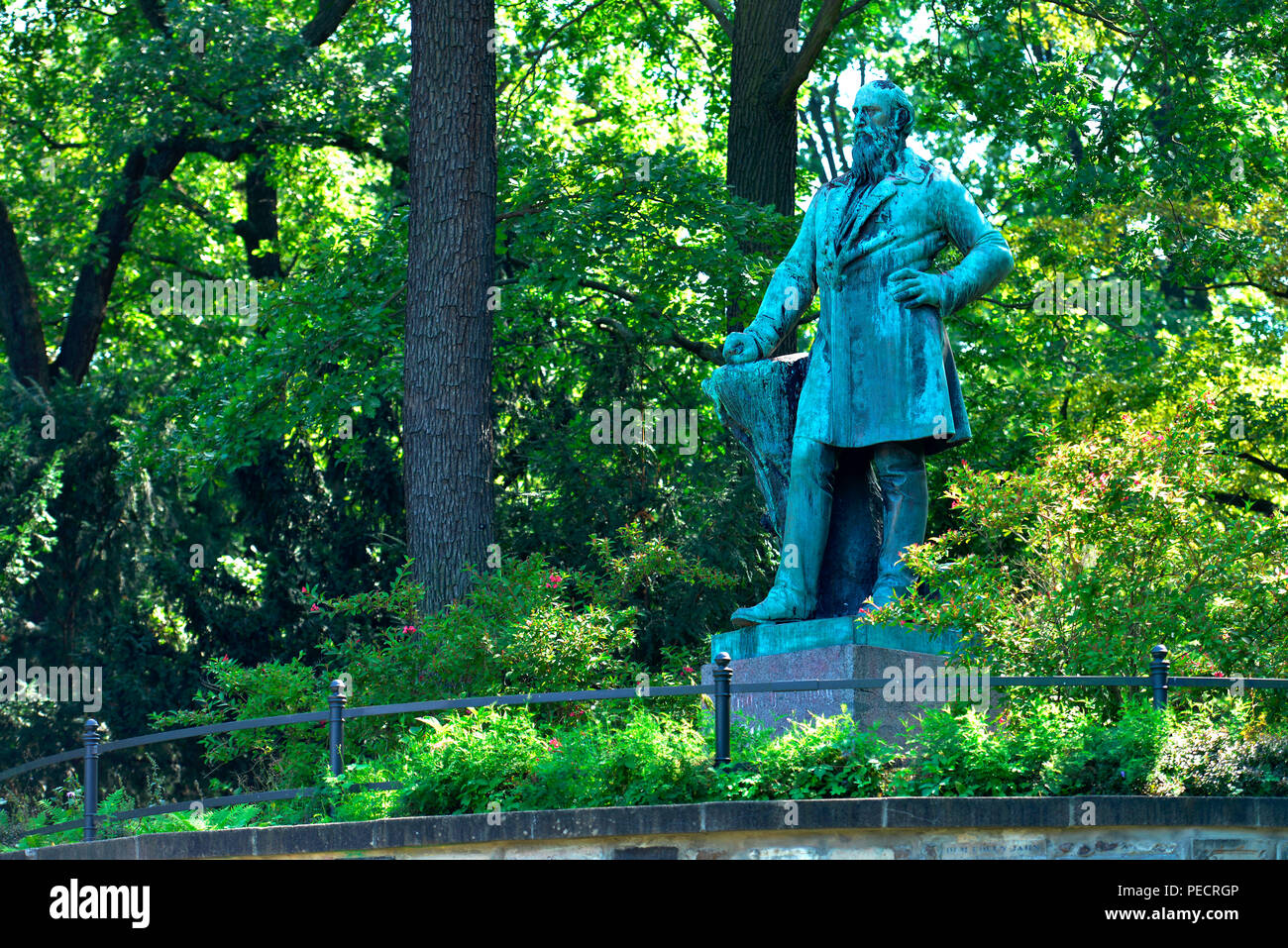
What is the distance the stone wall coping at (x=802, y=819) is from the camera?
23.7ft

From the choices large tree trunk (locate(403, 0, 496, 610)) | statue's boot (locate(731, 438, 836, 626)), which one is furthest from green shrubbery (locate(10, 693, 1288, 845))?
large tree trunk (locate(403, 0, 496, 610))

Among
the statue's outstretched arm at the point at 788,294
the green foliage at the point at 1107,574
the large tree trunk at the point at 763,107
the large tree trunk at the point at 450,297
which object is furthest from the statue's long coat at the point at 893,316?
the large tree trunk at the point at 763,107

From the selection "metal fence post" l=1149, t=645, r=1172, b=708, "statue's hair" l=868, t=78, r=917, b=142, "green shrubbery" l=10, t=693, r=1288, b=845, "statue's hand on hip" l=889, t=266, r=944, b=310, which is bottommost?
"green shrubbery" l=10, t=693, r=1288, b=845

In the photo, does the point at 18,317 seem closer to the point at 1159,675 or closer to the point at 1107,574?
the point at 1107,574

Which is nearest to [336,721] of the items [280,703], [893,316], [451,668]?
[451,668]

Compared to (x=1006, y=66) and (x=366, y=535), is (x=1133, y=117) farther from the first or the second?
(x=366, y=535)

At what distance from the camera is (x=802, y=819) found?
7.36 metres

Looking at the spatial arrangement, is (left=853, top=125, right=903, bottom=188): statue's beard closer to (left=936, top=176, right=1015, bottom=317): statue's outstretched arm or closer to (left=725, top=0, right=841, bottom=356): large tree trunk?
(left=936, top=176, right=1015, bottom=317): statue's outstretched arm

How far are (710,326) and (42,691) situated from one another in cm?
1023

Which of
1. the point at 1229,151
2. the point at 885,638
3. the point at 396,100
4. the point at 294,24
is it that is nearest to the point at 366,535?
the point at 396,100

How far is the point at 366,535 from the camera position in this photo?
A: 66.4 ft

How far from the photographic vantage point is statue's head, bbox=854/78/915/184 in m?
9.53

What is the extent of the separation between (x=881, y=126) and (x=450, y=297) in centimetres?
515

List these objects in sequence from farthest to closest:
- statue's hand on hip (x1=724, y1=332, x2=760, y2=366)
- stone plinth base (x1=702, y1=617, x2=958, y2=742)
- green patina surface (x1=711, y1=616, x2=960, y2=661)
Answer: statue's hand on hip (x1=724, y1=332, x2=760, y2=366)
green patina surface (x1=711, y1=616, x2=960, y2=661)
stone plinth base (x1=702, y1=617, x2=958, y2=742)
